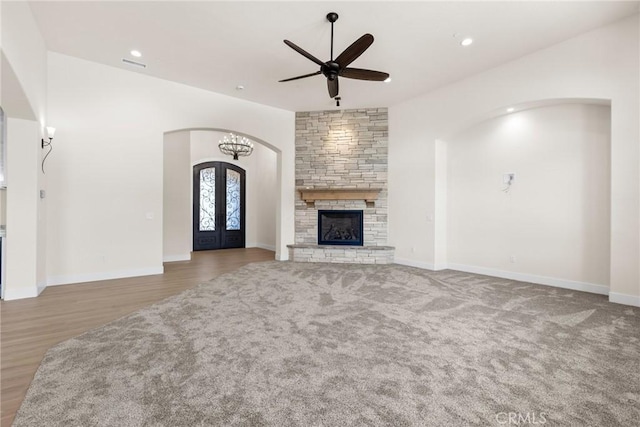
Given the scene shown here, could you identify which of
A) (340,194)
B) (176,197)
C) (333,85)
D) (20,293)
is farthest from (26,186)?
(340,194)

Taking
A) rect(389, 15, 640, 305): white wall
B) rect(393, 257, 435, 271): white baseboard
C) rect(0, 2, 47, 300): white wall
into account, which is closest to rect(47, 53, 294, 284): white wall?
rect(0, 2, 47, 300): white wall

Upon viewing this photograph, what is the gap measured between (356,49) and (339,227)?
14.1 ft

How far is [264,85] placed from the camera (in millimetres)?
5414

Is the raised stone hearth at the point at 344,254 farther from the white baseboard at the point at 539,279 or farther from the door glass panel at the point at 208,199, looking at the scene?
the door glass panel at the point at 208,199

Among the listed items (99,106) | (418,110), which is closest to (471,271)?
(418,110)

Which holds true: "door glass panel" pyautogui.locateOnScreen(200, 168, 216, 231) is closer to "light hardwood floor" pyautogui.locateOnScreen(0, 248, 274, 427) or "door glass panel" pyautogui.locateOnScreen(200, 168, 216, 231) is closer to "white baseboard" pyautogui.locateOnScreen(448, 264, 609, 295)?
"light hardwood floor" pyautogui.locateOnScreen(0, 248, 274, 427)

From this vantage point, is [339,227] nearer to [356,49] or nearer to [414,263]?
[414,263]

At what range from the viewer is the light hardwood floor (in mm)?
2020

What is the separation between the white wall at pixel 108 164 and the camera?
440cm

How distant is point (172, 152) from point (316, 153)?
352cm

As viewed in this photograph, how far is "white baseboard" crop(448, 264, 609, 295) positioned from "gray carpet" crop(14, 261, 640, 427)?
23.6 inches

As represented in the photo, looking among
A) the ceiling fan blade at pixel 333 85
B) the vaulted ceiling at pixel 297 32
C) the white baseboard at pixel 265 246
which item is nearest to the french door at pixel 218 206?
the white baseboard at pixel 265 246

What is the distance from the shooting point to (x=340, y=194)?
6.51m

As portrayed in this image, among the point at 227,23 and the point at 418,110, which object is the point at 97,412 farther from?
the point at 418,110
